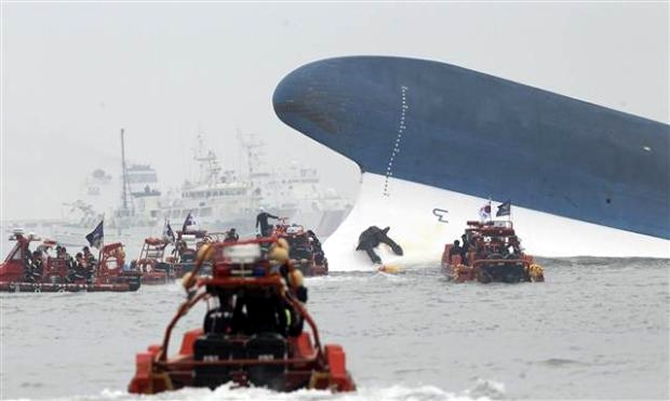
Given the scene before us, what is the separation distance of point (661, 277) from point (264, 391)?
1251 inches

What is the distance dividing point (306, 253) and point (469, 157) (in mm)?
9983

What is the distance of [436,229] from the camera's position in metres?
56.5

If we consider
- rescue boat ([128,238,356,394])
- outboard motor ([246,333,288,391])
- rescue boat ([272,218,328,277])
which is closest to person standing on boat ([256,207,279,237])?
rescue boat ([272,218,328,277])

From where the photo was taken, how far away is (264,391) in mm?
18688

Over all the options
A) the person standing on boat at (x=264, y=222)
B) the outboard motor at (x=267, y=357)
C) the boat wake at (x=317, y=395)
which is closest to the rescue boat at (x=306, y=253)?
the person standing on boat at (x=264, y=222)

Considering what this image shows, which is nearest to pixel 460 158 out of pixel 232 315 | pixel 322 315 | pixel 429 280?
pixel 429 280

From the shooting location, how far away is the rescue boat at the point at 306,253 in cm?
4909

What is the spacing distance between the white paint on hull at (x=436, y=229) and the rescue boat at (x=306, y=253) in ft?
11.0

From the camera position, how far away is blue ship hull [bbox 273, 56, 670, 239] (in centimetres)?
5622

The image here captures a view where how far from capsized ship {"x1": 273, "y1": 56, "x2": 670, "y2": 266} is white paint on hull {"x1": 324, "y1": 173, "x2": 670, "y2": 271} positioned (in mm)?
43

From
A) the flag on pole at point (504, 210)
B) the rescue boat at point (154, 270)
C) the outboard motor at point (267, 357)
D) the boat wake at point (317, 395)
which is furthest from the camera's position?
the flag on pole at point (504, 210)

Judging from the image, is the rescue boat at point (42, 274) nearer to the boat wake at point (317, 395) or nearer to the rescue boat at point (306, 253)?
the rescue boat at point (306, 253)

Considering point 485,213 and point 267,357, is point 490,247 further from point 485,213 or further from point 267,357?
point 267,357

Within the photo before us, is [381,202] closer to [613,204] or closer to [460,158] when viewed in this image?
[460,158]
